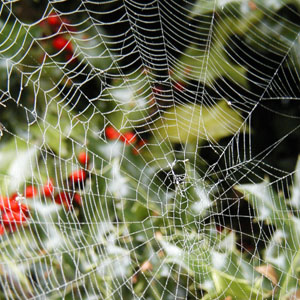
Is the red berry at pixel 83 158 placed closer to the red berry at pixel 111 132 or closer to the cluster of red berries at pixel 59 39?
the red berry at pixel 111 132

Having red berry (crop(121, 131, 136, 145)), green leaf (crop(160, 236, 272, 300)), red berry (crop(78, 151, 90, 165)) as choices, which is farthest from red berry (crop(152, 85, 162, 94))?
green leaf (crop(160, 236, 272, 300))

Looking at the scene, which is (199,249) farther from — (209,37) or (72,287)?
(209,37)

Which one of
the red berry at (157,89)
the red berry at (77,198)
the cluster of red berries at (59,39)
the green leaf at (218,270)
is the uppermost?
the cluster of red berries at (59,39)

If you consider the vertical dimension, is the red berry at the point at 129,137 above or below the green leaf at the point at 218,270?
above

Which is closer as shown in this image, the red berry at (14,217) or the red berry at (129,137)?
the red berry at (14,217)

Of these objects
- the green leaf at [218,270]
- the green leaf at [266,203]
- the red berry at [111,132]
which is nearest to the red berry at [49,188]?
the red berry at [111,132]
